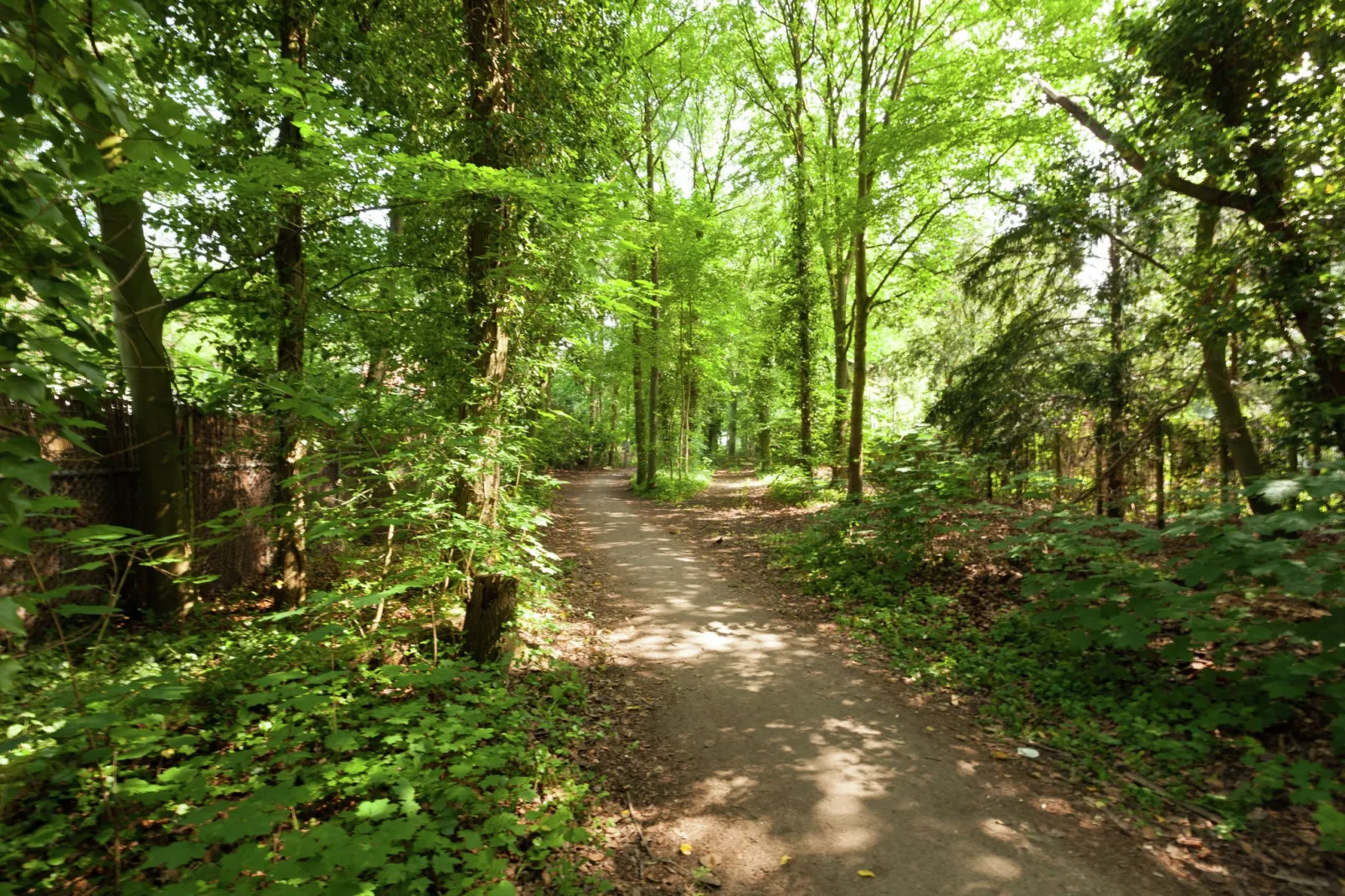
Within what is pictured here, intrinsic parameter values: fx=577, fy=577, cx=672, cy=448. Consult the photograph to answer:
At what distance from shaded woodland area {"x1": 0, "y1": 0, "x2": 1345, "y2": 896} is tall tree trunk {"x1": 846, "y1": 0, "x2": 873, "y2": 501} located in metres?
0.14

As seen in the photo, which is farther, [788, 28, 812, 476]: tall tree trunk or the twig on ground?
[788, 28, 812, 476]: tall tree trunk

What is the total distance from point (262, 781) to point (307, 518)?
2623 millimetres

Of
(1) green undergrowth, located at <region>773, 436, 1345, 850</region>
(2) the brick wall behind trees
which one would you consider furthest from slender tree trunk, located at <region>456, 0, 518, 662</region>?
(1) green undergrowth, located at <region>773, 436, 1345, 850</region>

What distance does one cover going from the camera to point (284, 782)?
3.12 meters

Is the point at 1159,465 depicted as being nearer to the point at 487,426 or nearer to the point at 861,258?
the point at 861,258

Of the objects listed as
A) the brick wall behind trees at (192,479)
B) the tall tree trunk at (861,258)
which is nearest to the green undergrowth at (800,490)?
the tall tree trunk at (861,258)

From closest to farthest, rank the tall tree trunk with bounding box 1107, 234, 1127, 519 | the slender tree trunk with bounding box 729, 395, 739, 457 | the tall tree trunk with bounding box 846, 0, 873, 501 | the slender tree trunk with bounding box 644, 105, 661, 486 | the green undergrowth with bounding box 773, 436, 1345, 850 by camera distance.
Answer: the green undergrowth with bounding box 773, 436, 1345, 850
the tall tree trunk with bounding box 1107, 234, 1127, 519
the tall tree trunk with bounding box 846, 0, 873, 501
the slender tree trunk with bounding box 644, 105, 661, 486
the slender tree trunk with bounding box 729, 395, 739, 457

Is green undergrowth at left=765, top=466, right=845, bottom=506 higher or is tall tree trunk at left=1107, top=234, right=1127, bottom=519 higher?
tall tree trunk at left=1107, top=234, right=1127, bottom=519

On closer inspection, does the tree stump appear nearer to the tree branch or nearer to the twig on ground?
the twig on ground

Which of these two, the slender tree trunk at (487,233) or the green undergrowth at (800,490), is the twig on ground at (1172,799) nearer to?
the slender tree trunk at (487,233)

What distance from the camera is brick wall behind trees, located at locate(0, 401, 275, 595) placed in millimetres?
5203

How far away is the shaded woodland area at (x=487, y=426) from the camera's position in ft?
9.48

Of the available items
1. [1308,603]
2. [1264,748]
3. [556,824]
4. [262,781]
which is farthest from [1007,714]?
[262,781]

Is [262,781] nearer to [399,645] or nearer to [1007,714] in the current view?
[399,645]
